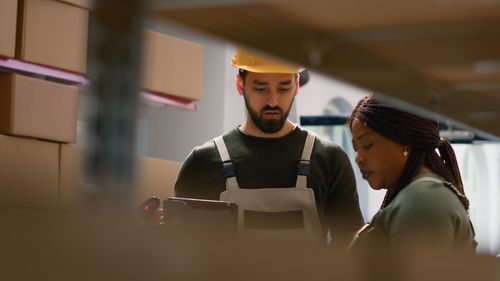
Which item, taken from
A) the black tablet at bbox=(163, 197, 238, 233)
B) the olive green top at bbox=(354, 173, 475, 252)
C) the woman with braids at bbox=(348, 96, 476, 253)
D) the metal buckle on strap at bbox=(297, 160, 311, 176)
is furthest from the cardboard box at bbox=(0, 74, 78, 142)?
the olive green top at bbox=(354, 173, 475, 252)

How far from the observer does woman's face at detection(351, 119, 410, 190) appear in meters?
1.63

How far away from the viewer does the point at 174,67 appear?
9.40 feet

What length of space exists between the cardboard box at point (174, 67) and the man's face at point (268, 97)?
43cm

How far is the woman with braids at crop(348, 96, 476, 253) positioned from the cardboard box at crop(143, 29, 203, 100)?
3.95ft

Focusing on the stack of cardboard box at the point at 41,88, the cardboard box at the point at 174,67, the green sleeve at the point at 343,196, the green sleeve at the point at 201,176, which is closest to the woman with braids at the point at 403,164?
the green sleeve at the point at 343,196

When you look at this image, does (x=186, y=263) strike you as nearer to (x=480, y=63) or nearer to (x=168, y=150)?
(x=480, y=63)

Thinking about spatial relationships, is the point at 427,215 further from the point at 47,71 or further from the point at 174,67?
the point at 174,67

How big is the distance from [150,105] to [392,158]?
53.1 inches

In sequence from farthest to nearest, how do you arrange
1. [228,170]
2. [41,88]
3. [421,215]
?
[41,88]
[228,170]
[421,215]

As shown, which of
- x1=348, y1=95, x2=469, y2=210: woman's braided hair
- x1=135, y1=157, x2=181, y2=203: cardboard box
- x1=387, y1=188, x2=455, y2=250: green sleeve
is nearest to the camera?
x1=387, y1=188, x2=455, y2=250: green sleeve

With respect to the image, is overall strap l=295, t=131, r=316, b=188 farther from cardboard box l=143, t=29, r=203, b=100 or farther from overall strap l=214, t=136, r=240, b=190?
cardboard box l=143, t=29, r=203, b=100

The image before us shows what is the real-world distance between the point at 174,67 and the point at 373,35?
2.00 metres

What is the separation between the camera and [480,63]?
1.01 m

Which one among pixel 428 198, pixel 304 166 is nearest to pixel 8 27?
pixel 304 166
